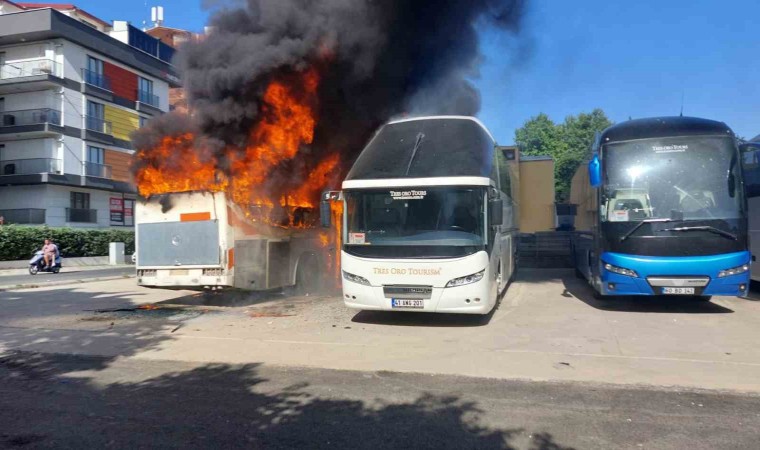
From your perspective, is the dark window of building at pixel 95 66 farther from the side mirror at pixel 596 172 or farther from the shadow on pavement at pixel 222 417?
the side mirror at pixel 596 172

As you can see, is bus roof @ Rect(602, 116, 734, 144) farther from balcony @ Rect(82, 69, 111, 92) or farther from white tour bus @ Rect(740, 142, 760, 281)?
balcony @ Rect(82, 69, 111, 92)

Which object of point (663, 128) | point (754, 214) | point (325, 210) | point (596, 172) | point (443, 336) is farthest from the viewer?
point (754, 214)

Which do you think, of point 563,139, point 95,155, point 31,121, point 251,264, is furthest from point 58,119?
point 563,139

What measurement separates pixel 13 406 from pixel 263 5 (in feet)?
33.1

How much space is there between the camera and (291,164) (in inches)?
504

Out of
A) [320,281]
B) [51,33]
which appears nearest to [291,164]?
[320,281]

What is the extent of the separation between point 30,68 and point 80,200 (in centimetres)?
830

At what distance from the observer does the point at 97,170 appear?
1366 inches

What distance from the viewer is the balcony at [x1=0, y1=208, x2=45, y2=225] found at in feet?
103

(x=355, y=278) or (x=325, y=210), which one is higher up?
(x=325, y=210)

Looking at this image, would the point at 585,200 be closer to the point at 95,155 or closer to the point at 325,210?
the point at 325,210

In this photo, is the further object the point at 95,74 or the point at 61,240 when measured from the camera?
the point at 95,74

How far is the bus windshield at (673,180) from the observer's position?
911 cm

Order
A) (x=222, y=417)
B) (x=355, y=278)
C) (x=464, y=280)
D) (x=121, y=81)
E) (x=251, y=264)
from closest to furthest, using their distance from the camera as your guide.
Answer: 1. (x=222, y=417)
2. (x=464, y=280)
3. (x=355, y=278)
4. (x=251, y=264)
5. (x=121, y=81)
